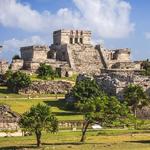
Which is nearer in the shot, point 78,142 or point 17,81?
point 78,142

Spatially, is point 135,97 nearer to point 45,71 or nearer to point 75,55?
point 45,71

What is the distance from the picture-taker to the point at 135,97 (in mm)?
94438

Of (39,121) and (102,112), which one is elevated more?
(102,112)

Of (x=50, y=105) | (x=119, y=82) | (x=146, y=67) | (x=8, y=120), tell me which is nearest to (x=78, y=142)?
(x=8, y=120)

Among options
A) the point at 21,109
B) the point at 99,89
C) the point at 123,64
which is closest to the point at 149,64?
the point at 123,64

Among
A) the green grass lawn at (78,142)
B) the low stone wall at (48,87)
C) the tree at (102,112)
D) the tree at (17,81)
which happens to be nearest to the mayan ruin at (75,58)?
the low stone wall at (48,87)

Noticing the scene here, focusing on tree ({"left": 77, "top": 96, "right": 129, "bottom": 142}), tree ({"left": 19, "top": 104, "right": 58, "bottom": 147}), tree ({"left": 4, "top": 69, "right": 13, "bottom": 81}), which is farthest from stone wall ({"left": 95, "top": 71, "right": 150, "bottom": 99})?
tree ({"left": 19, "top": 104, "right": 58, "bottom": 147})

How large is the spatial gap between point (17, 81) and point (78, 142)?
135 feet

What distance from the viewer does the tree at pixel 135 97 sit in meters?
94.6

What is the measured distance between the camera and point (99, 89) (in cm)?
9944

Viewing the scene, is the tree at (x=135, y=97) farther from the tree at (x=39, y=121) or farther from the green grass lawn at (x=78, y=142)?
the tree at (x=39, y=121)

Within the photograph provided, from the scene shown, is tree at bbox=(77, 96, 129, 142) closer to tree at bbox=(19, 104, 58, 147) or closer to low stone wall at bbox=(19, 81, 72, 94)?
tree at bbox=(19, 104, 58, 147)

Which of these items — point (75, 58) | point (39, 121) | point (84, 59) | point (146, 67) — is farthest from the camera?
point (146, 67)

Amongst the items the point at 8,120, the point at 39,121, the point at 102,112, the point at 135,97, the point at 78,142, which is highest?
the point at 135,97
